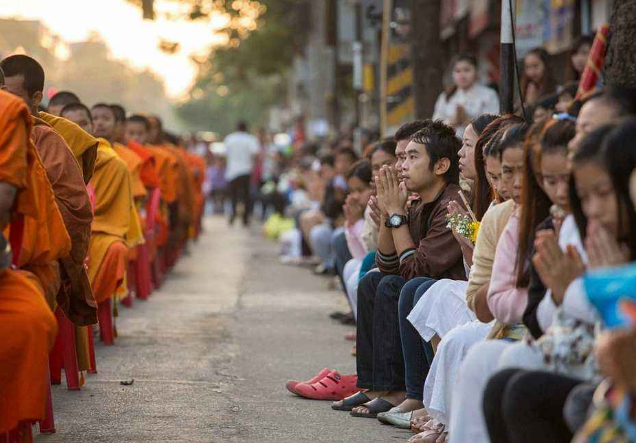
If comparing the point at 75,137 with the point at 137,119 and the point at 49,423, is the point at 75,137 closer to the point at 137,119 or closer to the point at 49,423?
the point at 49,423

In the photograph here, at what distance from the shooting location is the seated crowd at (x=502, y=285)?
12.8 feet

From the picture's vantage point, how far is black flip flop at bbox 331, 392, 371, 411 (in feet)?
22.3

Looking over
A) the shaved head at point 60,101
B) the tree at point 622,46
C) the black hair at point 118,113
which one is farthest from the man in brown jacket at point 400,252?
the black hair at point 118,113

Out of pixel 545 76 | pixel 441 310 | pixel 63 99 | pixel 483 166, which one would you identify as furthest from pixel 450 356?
pixel 545 76

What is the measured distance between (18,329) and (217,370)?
10.1 ft

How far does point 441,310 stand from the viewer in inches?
235

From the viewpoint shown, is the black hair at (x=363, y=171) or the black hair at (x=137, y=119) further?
the black hair at (x=137, y=119)

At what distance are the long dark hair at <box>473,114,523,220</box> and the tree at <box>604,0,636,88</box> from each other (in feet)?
3.67

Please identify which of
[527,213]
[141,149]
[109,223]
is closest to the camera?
[527,213]

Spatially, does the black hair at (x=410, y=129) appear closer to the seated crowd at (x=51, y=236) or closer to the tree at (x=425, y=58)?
the seated crowd at (x=51, y=236)

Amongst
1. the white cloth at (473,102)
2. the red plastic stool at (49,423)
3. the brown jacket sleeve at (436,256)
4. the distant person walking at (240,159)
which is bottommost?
the distant person walking at (240,159)

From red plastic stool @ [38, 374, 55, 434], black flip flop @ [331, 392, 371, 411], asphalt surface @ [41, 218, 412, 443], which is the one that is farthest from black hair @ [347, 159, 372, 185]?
red plastic stool @ [38, 374, 55, 434]

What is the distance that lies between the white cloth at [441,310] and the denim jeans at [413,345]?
133 mm

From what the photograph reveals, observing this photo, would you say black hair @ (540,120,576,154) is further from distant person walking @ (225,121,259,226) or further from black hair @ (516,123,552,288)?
distant person walking @ (225,121,259,226)
